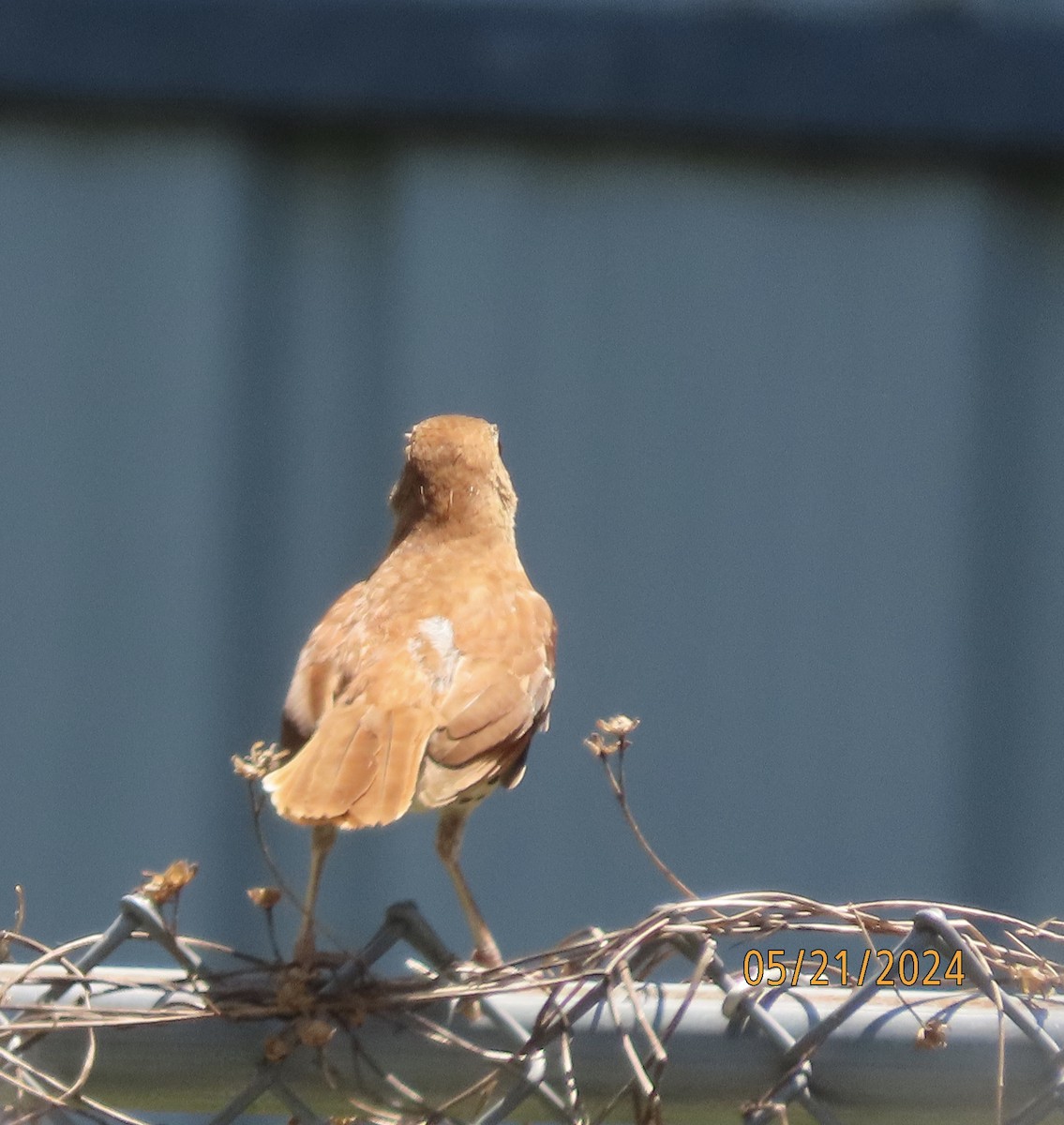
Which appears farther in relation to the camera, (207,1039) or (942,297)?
(942,297)

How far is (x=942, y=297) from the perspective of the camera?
4.98 m

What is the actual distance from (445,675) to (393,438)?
2115mm

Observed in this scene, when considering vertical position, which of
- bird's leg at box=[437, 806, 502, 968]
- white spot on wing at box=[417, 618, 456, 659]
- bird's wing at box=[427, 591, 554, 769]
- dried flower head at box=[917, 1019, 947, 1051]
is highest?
white spot on wing at box=[417, 618, 456, 659]

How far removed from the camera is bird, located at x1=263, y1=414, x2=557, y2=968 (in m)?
2.32

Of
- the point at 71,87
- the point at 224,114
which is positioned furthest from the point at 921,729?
the point at 71,87

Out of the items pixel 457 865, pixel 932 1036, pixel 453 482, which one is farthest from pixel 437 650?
pixel 932 1036

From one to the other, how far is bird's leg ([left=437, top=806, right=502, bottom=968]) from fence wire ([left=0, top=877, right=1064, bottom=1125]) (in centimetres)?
86

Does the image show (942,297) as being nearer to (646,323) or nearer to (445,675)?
(646,323)

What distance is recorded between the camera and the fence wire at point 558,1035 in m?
1.58

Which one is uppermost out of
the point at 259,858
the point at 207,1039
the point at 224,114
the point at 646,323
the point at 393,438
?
the point at 224,114

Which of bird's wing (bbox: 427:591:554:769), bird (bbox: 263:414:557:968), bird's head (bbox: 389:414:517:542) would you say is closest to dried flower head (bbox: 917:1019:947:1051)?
bird (bbox: 263:414:557:968)

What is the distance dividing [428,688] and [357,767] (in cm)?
29

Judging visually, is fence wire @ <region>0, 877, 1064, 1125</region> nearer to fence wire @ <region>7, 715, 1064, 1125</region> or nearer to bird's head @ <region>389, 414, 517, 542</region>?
fence wire @ <region>7, 715, 1064, 1125</region>

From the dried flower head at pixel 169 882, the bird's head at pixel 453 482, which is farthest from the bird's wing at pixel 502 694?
the dried flower head at pixel 169 882
